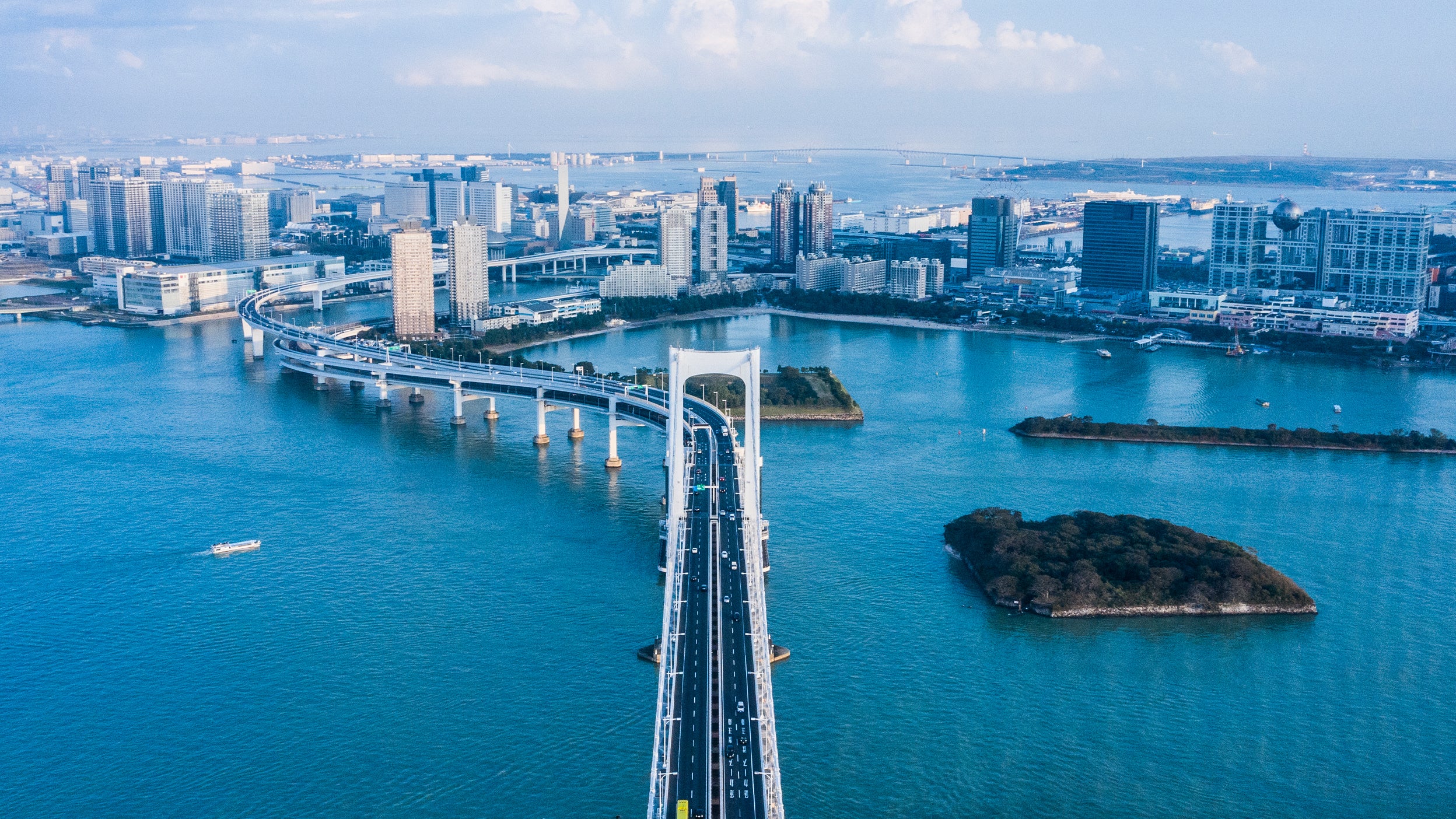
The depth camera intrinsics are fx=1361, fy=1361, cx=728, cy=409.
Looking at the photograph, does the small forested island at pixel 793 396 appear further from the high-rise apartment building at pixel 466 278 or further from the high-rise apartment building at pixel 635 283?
the high-rise apartment building at pixel 635 283

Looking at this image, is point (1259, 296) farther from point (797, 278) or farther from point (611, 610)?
point (611, 610)

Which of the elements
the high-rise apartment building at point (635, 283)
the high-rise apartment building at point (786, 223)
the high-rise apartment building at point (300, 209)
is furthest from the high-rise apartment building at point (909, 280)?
the high-rise apartment building at point (300, 209)

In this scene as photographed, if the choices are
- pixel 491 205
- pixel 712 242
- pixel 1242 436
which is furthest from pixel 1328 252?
pixel 491 205

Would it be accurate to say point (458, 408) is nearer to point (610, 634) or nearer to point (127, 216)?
point (610, 634)

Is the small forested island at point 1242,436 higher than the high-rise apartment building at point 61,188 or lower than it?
lower

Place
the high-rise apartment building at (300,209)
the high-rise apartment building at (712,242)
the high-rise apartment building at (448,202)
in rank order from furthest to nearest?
the high-rise apartment building at (448,202) → the high-rise apartment building at (300,209) → the high-rise apartment building at (712,242)

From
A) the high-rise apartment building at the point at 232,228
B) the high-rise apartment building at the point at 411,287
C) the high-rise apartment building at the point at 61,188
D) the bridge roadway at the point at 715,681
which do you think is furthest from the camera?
the high-rise apartment building at the point at 61,188
